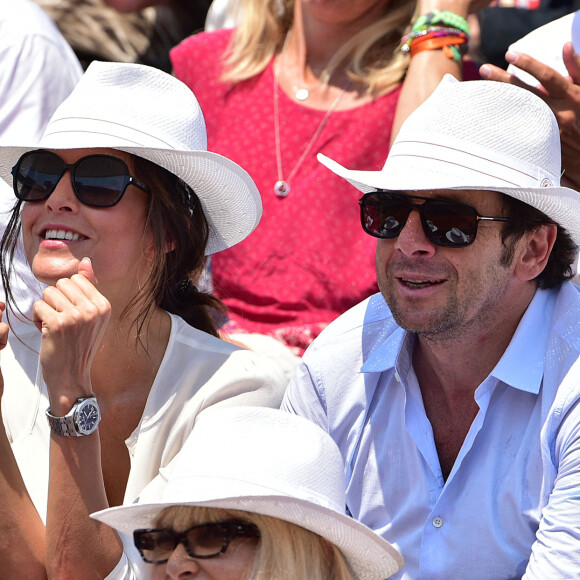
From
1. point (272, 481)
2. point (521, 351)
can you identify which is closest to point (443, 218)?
point (521, 351)

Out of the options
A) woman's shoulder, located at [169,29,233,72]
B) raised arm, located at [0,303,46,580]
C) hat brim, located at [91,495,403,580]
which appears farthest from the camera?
woman's shoulder, located at [169,29,233,72]

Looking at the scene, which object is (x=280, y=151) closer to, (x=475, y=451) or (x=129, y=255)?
(x=129, y=255)

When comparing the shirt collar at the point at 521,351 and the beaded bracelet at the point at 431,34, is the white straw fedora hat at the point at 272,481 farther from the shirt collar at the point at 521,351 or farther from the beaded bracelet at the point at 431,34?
the beaded bracelet at the point at 431,34

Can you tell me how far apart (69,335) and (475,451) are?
1.00 meters

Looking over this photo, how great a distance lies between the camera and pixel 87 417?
243 centimetres

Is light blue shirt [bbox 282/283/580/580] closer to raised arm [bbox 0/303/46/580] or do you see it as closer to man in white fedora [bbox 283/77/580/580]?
man in white fedora [bbox 283/77/580/580]

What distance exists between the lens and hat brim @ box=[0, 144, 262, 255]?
276 centimetres

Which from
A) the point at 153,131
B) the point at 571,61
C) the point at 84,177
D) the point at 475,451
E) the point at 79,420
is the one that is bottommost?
the point at 79,420

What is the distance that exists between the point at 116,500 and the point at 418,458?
0.82 m

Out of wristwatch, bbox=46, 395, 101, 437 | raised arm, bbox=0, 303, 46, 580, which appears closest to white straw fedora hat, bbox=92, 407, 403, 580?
wristwatch, bbox=46, 395, 101, 437

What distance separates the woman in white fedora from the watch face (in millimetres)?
180

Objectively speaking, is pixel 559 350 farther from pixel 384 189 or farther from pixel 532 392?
pixel 384 189

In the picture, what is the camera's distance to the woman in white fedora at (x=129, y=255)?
9.04ft

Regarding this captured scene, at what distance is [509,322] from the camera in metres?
2.72
